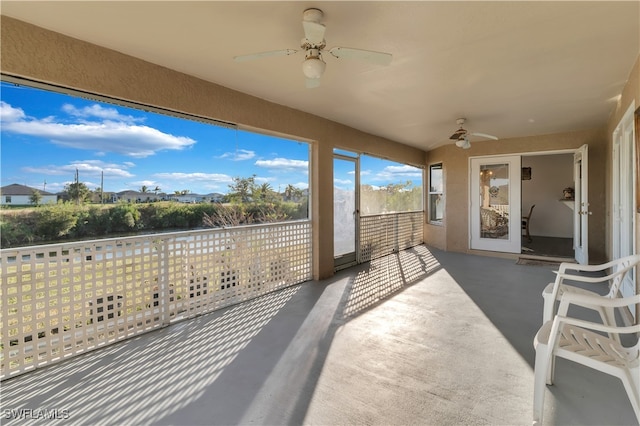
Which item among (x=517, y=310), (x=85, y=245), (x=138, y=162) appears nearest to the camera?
(x=85, y=245)

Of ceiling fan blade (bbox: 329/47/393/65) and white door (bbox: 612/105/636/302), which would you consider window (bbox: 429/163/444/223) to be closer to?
white door (bbox: 612/105/636/302)

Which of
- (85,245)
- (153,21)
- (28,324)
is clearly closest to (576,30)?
(153,21)

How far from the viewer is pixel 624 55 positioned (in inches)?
101

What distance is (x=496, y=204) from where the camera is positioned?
20.6 ft

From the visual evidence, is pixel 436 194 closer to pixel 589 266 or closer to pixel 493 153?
pixel 493 153

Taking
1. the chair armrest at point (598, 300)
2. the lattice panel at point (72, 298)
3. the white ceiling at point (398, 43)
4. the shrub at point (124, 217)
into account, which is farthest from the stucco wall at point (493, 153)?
the shrub at point (124, 217)

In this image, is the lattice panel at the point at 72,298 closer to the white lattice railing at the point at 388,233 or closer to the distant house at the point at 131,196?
the distant house at the point at 131,196

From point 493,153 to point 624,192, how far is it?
119 inches

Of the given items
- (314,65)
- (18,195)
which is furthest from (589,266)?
(18,195)

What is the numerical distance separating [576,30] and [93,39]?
3.53 m

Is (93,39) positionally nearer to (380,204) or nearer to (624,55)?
(624,55)

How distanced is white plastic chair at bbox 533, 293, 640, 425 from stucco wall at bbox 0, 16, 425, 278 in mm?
3100

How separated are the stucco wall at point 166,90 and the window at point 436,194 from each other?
10.5 ft

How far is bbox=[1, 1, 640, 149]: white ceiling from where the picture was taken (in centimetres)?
Result: 192
